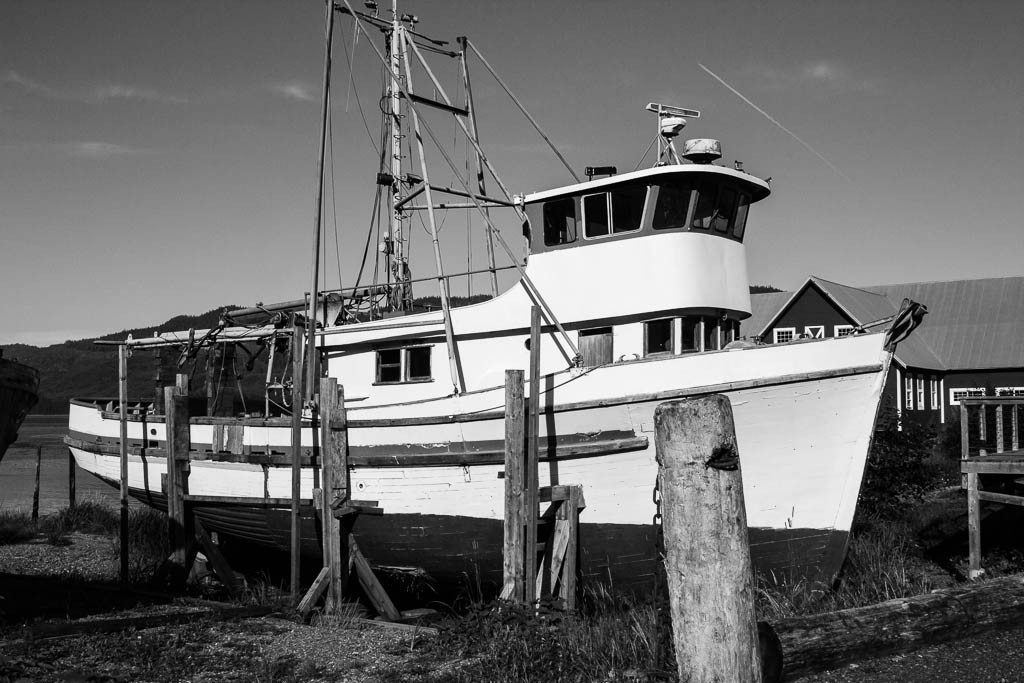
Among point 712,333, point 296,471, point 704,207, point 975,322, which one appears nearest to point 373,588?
point 296,471

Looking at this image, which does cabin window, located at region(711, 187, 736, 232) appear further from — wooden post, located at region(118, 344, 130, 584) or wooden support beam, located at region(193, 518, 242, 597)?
wooden post, located at region(118, 344, 130, 584)

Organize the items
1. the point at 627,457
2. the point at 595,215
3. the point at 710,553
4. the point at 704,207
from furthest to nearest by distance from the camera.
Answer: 1. the point at 595,215
2. the point at 704,207
3. the point at 627,457
4. the point at 710,553

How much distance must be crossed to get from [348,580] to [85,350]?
5373 inches

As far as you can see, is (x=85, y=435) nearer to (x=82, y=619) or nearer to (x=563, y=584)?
(x=82, y=619)

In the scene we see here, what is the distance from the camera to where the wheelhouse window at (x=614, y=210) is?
1169cm

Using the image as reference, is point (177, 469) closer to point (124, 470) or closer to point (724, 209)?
point (124, 470)

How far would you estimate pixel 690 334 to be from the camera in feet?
37.7

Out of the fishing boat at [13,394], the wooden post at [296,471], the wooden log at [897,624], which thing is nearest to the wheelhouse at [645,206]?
the wooden post at [296,471]

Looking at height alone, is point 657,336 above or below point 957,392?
above

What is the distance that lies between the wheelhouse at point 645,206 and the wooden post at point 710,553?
714cm

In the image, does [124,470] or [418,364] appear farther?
[418,364]

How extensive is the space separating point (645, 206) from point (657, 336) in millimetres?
1685

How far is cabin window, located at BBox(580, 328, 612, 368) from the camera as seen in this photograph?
1150 cm

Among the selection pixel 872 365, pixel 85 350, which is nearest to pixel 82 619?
pixel 872 365
